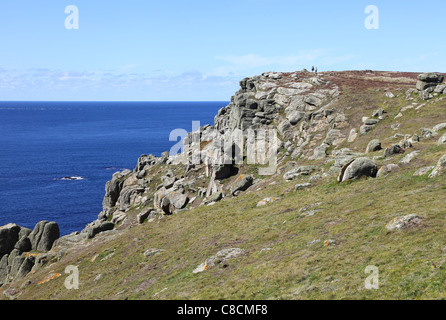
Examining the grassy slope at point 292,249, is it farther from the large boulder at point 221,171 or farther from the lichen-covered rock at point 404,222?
the large boulder at point 221,171

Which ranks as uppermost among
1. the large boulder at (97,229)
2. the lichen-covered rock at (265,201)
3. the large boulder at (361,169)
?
the large boulder at (361,169)

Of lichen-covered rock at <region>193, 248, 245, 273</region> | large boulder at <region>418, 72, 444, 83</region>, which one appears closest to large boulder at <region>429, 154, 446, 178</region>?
lichen-covered rock at <region>193, 248, 245, 273</region>

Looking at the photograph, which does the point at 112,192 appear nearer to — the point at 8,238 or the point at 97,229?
the point at 97,229

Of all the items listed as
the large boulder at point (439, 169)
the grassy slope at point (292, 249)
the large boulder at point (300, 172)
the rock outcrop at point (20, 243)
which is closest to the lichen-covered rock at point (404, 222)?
the grassy slope at point (292, 249)

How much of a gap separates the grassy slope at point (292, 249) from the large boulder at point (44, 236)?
1773 cm

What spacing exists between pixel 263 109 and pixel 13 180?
4502 inches

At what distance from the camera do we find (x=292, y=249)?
86.5ft

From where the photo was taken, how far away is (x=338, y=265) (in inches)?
835

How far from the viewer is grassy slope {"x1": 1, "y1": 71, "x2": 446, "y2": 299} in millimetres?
18953

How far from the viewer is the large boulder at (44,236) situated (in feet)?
209

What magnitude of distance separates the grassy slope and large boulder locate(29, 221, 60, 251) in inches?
698

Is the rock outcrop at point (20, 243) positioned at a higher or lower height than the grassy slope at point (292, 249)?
lower
